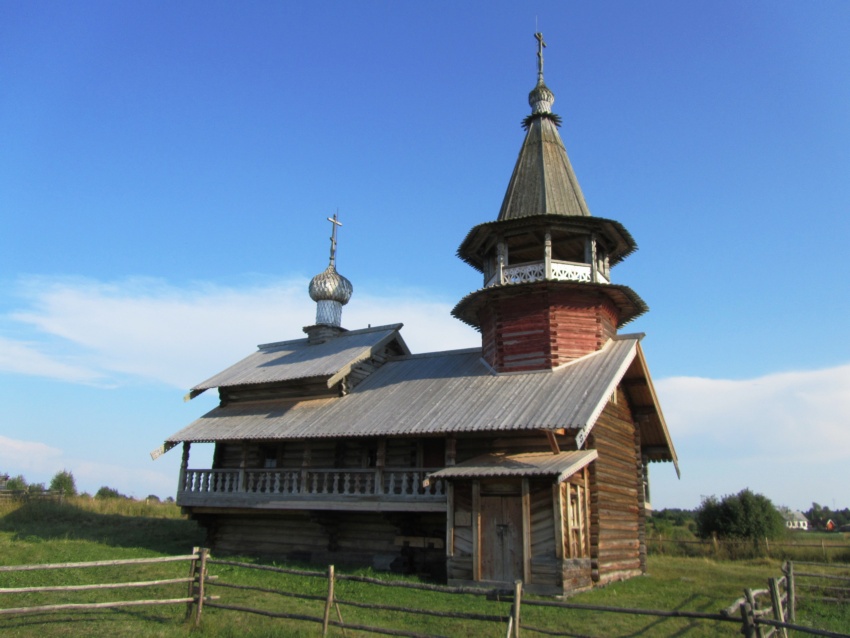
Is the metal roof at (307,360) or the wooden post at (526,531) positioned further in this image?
the metal roof at (307,360)

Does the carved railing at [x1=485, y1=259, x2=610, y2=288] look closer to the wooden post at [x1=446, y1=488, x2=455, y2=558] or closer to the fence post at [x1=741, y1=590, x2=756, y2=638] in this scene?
the wooden post at [x1=446, y1=488, x2=455, y2=558]

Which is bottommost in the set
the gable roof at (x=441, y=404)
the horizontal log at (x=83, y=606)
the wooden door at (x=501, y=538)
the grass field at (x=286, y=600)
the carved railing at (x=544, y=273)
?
the grass field at (x=286, y=600)

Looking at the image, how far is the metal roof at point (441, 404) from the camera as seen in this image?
16.9m

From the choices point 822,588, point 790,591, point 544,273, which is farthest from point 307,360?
point 822,588

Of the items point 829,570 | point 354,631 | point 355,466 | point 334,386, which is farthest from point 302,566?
point 829,570

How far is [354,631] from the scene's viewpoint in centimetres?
1116

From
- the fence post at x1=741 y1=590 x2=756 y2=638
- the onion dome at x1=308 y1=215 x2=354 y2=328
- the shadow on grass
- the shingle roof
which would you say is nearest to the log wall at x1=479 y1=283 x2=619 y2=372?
the shingle roof

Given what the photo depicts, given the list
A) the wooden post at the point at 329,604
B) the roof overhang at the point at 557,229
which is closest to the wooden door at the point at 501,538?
the wooden post at the point at 329,604

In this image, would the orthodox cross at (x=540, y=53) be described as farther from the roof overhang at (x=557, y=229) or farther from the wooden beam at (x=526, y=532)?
the wooden beam at (x=526, y=532)

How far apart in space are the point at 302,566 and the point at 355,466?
3.32m

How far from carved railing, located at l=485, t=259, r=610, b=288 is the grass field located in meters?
8.70

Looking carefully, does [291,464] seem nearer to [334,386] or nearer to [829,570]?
[334,386]

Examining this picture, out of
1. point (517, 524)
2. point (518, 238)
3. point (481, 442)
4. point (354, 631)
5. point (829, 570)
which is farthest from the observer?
point (829, 570)

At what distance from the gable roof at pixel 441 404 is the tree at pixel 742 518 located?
1568cm
